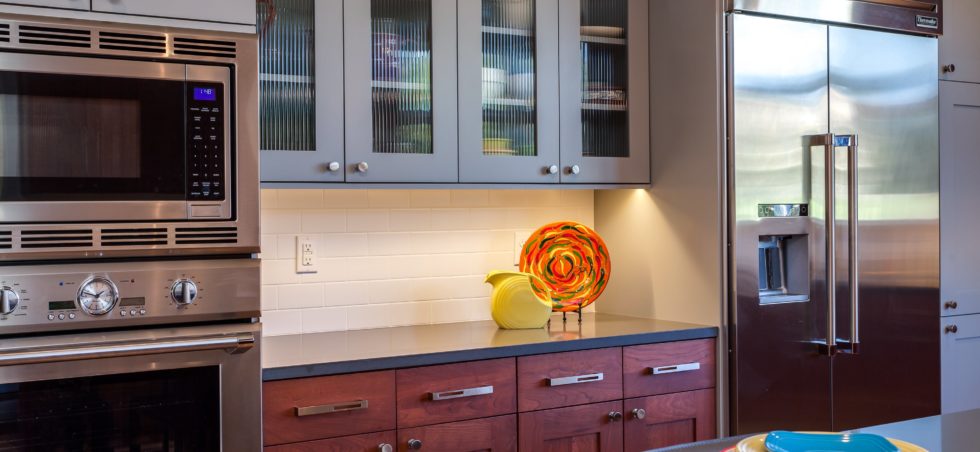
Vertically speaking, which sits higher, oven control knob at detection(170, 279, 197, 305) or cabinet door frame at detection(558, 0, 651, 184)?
cabinet door frame at detection(558, 0, 651, 184)

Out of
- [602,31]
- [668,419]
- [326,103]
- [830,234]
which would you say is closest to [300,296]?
[326,103]

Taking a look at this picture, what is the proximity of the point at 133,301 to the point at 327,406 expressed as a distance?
1.73ft

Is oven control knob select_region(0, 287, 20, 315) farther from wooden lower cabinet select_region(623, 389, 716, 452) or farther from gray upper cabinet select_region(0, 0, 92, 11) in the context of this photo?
wooden lower cabinet select_region(623, 389, 716, 452)

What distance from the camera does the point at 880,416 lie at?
9.73ft

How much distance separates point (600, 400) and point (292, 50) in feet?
4.26

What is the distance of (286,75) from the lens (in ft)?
8.02

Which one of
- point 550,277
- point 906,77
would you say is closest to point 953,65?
point 906,77

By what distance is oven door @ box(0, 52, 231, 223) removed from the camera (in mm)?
1818

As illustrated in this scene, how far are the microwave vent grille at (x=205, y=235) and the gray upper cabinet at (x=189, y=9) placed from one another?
1.53 feet

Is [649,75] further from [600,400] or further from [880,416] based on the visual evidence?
[880,416]

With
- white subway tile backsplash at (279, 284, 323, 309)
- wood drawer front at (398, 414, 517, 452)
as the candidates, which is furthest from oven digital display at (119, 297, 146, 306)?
white subway tile backsplash at (279, 284, 323, 309)

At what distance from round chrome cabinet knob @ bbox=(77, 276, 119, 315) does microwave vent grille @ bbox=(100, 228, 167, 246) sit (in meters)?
0.08

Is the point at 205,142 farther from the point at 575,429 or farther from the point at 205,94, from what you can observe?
the point at 575,429

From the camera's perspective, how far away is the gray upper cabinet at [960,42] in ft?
10.6
